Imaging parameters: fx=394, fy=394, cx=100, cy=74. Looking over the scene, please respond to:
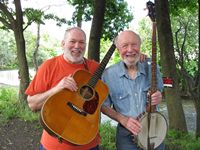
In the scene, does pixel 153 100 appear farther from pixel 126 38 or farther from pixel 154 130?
pixel 126 38

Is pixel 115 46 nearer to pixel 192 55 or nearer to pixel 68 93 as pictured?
pixel 68 93

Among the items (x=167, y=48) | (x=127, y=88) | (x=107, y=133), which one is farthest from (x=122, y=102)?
(x=167, y=48)

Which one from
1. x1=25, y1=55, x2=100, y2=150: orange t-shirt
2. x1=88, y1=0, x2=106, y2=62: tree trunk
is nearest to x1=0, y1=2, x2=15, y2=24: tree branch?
x1=88, y1=0, x2=106, y2=62: tree trunk

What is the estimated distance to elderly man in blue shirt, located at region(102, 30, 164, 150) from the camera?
3.13 metres

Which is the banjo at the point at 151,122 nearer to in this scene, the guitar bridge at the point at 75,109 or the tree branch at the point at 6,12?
the guitar bridge at the point at 75,109

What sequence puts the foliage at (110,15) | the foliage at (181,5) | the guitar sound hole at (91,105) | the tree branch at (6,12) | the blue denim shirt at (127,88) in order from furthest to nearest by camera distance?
the tree branch at (6,12) < the foliage at (110,15) < the foliage at (181,5) < the blue denim shirt at (127,88) < the guitar sound hole at (91,105)

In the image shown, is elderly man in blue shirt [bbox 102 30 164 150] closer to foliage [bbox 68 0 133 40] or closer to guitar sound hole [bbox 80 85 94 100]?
guitar sound hole [bbox 80 85 94 100]

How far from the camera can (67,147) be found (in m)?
3.05

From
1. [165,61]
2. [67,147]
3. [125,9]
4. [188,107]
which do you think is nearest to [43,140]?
[67,147]

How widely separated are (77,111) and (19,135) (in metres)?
4.99

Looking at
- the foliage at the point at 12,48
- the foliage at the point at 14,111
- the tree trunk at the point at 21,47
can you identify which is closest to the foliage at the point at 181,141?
the foliage at the point at 14,111

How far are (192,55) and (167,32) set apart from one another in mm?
11684

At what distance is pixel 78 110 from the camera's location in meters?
3.00

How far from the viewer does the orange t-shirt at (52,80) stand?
306 centimetres
